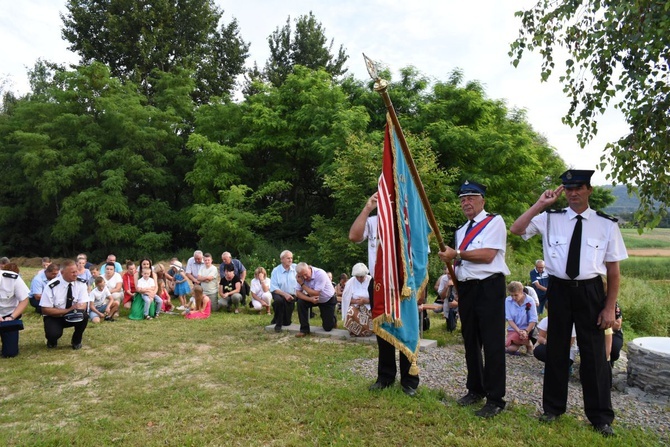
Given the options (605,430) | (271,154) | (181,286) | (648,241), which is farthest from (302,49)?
(648,241)

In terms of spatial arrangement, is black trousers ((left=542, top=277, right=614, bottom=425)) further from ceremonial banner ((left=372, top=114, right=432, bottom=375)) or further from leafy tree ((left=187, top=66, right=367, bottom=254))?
leafy tree ((left=187, top=66, right=367, bottom=254))

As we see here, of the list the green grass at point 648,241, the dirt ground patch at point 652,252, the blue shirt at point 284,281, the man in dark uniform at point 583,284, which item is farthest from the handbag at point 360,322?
the green grass at point 648,241

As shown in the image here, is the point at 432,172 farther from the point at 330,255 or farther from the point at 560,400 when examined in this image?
the point at 560,400

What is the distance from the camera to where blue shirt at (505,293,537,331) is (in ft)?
24.0

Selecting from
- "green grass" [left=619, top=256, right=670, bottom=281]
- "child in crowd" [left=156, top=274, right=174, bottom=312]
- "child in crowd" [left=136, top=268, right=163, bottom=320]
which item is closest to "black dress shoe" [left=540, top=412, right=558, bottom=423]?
"child in crowd" [left=136, top=268, right=163, bottom=320]

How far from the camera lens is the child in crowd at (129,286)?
36.6 ft

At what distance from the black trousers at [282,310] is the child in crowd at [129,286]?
12.9 feet

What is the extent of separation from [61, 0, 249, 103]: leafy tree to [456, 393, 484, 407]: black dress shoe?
2598 cm

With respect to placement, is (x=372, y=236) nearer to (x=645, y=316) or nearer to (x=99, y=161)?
Result: (x=645, y=316)

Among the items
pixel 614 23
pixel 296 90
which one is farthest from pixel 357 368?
pixel 296 90

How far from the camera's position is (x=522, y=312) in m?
7.36

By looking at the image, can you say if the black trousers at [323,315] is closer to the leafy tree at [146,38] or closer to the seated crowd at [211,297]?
the seated crowd at [211,297]

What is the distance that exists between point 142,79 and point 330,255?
18.5 m

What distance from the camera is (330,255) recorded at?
16906 millimetres
